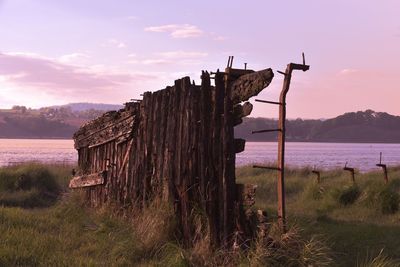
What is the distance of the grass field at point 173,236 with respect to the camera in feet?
22.3

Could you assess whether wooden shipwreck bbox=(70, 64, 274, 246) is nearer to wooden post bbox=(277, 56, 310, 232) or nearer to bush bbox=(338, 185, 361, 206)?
wooden post bbox=(277, 56, 310, 232)

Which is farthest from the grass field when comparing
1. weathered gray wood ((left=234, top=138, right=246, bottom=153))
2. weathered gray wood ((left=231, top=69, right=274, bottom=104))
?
weathered gray wood ((left=231, top=69, right=274, bottom=104))

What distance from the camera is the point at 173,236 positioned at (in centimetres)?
797

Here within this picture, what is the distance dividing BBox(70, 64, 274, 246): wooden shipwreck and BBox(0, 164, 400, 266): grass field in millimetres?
360

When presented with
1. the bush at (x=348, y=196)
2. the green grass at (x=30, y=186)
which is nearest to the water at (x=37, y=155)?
the green grass at (x=30, y=186)

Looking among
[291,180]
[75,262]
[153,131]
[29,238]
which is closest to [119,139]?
[153,131]

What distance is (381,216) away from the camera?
1209 cm

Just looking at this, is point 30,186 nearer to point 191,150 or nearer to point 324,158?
→ point 191,150

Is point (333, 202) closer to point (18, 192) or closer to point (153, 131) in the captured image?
point (153, 131)

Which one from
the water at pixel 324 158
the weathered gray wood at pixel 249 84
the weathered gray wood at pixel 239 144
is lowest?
the water at pixel 324 158

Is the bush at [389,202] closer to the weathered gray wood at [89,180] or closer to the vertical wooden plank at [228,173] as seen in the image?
the vertical wooden plank at [228,173]

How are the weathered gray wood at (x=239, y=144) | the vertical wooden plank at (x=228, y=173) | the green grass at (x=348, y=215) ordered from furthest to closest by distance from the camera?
the green grass at (x=348, y=215) < the weathered gray wood at (x=239, y=144) < the vertical wooden plank at (x=228, y=173)

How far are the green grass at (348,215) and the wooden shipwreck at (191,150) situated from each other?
981 millimetres

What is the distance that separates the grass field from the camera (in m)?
6.79
